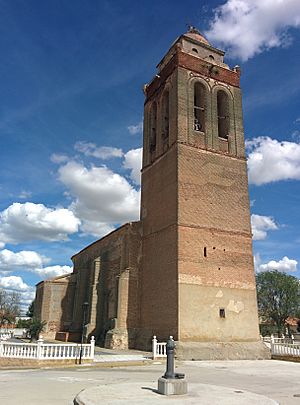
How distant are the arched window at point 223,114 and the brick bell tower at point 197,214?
0.07 m

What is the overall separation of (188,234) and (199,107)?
29.0 ft

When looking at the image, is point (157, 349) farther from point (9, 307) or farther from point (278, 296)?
point (9, 307)

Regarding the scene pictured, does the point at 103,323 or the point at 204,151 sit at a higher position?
the point at 204,151

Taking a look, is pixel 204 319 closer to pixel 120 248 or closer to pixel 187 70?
pixel 120 248

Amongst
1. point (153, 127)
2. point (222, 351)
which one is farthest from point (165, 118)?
point (222, 351)

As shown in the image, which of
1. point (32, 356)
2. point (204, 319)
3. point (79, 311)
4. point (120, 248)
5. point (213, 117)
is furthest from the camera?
point (79, 311)

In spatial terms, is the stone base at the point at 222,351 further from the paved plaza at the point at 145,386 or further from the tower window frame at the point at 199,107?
the tower window frame at the point at 199,107

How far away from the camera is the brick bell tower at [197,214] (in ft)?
61.9

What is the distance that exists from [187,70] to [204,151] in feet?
18.1

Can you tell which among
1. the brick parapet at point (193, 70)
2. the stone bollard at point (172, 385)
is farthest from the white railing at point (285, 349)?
the brick parapet at point (193, 70)

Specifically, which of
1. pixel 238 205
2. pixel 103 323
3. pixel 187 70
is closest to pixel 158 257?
pixel 238 205

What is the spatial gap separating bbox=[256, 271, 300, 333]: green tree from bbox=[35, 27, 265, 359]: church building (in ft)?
80.0

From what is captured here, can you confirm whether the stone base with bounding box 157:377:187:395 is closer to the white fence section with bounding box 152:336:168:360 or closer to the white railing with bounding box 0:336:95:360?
the white railing with bounding box 0:336:95:360

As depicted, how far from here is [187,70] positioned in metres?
23.7
